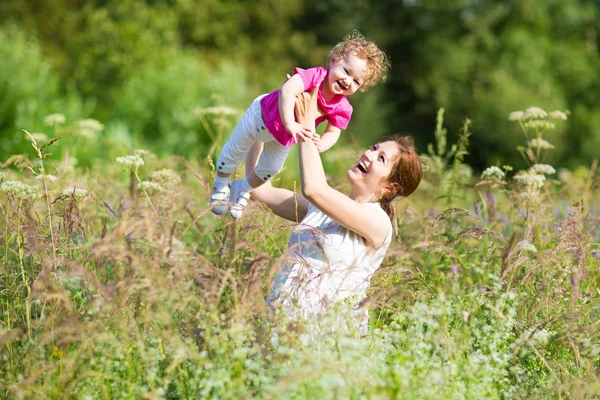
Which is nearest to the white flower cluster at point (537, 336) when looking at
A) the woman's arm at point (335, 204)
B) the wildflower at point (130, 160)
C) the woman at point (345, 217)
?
the woman at point (345, 217)

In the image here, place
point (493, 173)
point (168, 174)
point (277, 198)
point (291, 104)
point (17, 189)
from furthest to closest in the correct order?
1. point (493, 173)
2. point (168, 174)
3. point (277, 198)
4. point (291, 104)
5. point (17, 189)

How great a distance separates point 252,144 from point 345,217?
3.14 feet

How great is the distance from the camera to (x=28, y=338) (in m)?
3.11

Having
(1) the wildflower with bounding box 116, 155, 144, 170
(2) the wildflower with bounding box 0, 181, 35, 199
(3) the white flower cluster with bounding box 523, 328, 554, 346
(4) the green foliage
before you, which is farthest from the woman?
(4) the green foliage

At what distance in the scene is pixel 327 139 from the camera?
396 cm

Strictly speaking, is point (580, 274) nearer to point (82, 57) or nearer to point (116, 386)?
point (116, 386)

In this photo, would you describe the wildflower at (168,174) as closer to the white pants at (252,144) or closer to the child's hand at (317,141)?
the white pants at (252,144)

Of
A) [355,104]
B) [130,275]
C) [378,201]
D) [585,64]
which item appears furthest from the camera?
[585,64]

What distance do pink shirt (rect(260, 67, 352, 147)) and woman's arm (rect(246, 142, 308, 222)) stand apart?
0.90 ft

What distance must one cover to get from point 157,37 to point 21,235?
1960 cm

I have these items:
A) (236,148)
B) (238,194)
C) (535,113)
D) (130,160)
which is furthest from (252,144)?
(535,113)

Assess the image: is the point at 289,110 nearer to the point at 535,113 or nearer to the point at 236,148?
the point at 236,148

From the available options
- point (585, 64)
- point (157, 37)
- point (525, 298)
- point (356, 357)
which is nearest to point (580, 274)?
point (525, 298)

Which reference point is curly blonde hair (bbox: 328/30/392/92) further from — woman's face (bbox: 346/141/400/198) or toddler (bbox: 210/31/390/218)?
woman's face (bbox: 346/141/400/198)
